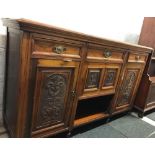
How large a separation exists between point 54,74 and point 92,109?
2.88ft

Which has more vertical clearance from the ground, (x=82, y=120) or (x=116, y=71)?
(x=116, y=71)

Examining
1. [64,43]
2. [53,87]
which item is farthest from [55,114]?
[64,43]

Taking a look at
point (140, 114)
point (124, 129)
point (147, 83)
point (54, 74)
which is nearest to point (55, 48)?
point (54, 74)

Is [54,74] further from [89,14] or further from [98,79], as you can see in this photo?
[89,14]

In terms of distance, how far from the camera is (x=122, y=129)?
181 cm

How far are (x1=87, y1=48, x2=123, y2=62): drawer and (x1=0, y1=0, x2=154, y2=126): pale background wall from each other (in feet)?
1.85

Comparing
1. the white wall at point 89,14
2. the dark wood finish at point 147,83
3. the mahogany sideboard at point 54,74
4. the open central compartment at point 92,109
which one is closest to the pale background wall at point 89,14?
the white wall at point 89,14

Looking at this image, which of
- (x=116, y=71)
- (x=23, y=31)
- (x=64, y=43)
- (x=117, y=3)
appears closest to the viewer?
(x=23, y=31)

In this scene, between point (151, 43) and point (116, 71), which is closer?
point (116, 71)

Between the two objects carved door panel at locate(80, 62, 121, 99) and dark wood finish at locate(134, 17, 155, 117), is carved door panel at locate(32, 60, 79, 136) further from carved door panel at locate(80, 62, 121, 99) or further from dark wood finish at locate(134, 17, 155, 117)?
dark wood finish at locate(134, 17, 155, 117)

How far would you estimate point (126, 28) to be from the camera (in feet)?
7.84

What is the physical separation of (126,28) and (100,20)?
1.77 ft

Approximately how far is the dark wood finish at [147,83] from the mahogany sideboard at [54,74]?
0.41 meters

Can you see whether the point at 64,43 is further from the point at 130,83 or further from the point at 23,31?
the point at 130,83
